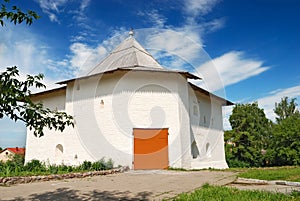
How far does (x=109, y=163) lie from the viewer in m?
12.8

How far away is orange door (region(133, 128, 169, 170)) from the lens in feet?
42.4

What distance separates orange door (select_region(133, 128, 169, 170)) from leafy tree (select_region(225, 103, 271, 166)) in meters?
13.9

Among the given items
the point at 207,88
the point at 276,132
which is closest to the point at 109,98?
the point at 207,88

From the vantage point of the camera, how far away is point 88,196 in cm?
557

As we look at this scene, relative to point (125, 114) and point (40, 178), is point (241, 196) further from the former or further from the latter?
point (125, 114)

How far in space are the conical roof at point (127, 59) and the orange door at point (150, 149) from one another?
3875 millimetres

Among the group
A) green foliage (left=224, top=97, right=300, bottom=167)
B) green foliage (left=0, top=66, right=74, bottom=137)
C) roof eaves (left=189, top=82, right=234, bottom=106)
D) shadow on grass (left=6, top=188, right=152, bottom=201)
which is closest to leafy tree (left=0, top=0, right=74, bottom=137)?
green foliage (left=0, top=66, right=74, bottom=137)

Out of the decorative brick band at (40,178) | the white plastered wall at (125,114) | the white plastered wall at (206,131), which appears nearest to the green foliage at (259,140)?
the white plastered wall at (206,131)

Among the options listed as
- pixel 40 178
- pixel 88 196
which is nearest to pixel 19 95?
pixel 88 196

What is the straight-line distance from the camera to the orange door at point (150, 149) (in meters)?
12.9

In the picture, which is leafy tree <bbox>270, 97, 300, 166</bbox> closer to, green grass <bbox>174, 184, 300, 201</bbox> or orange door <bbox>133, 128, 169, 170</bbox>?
orange door <bbox>133, 128, 169, 170</bbox>

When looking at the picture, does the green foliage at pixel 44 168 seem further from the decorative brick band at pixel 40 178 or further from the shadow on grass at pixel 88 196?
the shadow on grass at pixel 88 196

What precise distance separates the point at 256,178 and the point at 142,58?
33.9ft

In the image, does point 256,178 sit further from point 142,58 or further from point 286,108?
point 286,108
